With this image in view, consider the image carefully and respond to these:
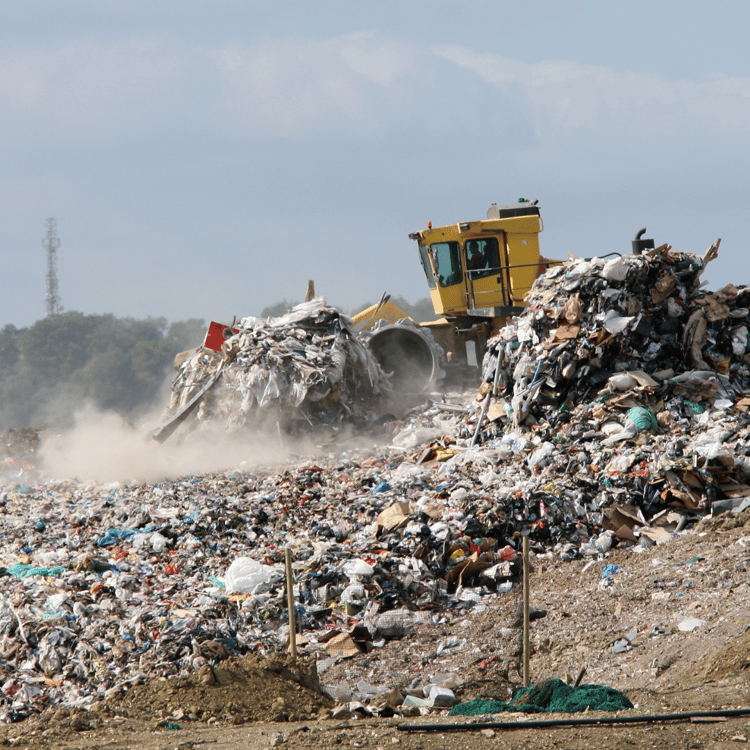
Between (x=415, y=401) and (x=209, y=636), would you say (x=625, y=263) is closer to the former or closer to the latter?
(x=415, y=401)

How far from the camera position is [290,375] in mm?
12445

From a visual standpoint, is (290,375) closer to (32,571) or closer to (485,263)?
(485,263)

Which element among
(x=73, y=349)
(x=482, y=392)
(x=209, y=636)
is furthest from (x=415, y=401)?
(x=73, y=349)

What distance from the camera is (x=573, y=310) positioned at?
389 inches

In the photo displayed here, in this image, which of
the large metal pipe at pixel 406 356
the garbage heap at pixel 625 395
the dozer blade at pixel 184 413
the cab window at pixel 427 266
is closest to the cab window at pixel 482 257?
the cab window at pixel 427 266

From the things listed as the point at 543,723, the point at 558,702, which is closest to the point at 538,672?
the point at 558,702

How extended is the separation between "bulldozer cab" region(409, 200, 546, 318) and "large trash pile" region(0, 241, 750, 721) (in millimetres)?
2597

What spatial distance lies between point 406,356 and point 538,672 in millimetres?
9178

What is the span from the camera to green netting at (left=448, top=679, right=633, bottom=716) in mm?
4223

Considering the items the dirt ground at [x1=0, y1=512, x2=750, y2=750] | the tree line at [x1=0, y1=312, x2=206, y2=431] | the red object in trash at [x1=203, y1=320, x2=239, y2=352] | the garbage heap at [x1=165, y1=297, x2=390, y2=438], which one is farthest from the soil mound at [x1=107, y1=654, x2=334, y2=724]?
the tree line at [x1=0, y1=312, x2=206, y2=431]

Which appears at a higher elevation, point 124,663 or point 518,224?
point 518,224

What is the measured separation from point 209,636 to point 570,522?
346cm

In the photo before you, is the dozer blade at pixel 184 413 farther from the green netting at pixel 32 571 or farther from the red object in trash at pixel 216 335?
the green netting at pixel 32 571

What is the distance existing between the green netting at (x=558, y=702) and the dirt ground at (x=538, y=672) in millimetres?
162
